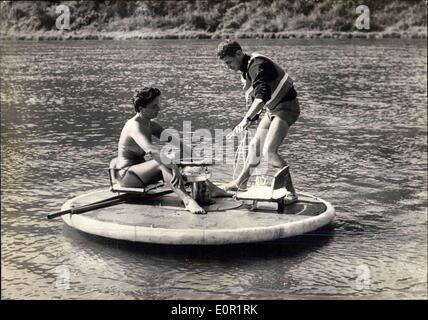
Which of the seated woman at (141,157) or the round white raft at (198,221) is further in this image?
the seated woman at (141,157)

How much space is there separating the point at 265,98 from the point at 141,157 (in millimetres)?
1691

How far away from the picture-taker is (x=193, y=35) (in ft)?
173

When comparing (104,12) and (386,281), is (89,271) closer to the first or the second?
(386,281)

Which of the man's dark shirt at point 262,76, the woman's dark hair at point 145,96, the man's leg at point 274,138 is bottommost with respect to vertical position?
the man's leg at point 274,138

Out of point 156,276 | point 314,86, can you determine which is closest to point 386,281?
point 156,276

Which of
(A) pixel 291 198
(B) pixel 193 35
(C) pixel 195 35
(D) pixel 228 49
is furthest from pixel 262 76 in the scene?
(B) pixel 193 35

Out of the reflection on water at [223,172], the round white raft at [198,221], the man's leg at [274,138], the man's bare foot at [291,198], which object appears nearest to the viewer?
the reflection on water at [223,172]

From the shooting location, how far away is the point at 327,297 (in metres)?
7.07

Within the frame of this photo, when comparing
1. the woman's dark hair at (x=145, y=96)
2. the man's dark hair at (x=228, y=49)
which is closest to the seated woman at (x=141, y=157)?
the woman's dark hair at (x=145, y=96)

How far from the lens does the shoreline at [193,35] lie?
49.2m

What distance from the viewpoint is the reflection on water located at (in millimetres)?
7418

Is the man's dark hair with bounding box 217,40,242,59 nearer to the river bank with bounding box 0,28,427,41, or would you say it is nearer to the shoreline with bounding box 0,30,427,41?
the shoreline with bounding box 0,30,427,41

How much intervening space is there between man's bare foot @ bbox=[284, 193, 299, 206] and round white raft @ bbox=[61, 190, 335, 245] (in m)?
0.07

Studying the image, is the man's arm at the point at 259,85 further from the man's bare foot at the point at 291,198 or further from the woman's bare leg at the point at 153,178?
the man's bare foot at the point at 291,198
